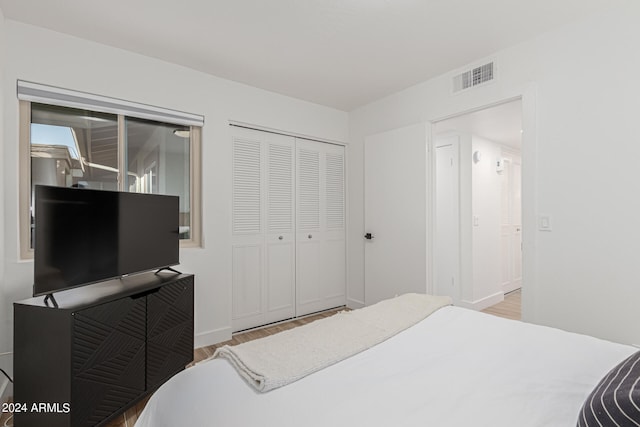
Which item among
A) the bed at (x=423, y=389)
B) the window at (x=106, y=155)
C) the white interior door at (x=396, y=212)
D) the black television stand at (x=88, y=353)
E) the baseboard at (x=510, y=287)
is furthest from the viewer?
the baseboard at (x=510, y=287)

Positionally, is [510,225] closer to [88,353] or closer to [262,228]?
[262,228]

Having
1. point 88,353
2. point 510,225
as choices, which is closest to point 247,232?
point 88,353

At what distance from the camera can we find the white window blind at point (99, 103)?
7.24 ft

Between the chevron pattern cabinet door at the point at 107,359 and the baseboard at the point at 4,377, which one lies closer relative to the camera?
the chevron pattern cabinet door at the point at 107,359

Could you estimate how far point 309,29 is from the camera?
227cm

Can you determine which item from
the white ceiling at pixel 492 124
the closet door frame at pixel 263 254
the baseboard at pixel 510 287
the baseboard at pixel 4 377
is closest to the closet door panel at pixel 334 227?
the closet door frame at pixel 263 254

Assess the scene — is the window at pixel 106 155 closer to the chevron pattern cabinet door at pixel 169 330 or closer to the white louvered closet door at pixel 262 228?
the white louvered closet door at pixel 262 228

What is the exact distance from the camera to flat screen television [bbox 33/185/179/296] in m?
1.74

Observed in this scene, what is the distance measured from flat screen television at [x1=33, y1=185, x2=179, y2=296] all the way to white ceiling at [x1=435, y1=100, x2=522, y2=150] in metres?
2.78

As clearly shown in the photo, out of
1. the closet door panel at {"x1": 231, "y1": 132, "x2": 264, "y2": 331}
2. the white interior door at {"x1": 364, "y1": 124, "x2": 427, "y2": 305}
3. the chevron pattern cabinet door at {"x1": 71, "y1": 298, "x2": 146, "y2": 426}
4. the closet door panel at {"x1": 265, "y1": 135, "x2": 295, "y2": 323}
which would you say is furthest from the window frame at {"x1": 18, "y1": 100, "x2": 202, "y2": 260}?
the white interior door at {"x1": 364, "y1": 124, "x2": 427, "y2": 305}

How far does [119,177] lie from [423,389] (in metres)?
2.66

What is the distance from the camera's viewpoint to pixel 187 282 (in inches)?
97.4

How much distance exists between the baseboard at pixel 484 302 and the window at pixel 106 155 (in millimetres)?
3239

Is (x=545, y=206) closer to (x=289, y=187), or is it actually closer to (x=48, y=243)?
(x=289, y=187)
